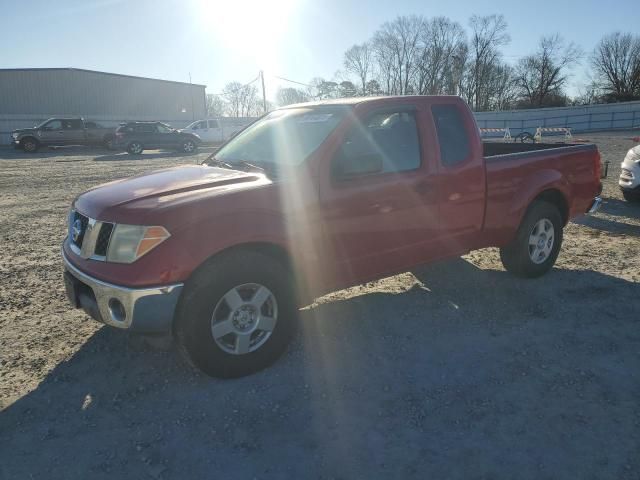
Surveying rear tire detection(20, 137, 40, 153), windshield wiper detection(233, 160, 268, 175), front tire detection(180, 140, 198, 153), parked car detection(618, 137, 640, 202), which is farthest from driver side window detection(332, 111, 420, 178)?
rear tire detection(20, 137, 40, 153)

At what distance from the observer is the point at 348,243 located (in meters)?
3.62

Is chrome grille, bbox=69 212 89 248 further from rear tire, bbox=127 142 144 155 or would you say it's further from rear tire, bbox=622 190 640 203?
rear tire, bbox=127 142 144 155

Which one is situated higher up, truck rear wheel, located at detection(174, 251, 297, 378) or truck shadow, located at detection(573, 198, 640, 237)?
truck rear wheel, located at detection(174, 251, 297, 378)

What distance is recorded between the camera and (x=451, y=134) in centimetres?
432

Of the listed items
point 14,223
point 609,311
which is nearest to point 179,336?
point 609,311

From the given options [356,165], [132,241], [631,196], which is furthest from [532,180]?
[631,196]

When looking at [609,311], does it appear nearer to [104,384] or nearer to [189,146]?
[104,384]

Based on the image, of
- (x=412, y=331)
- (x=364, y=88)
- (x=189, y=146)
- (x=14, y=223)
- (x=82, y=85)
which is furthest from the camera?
(x=364, y=88)

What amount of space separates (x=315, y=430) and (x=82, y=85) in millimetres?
49433

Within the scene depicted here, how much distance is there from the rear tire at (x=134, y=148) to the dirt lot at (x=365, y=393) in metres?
21.3

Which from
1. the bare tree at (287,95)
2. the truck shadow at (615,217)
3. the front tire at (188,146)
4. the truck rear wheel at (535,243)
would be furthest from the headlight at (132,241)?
the bare tree at (287,95)

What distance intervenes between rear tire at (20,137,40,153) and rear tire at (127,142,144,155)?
561 centimetres

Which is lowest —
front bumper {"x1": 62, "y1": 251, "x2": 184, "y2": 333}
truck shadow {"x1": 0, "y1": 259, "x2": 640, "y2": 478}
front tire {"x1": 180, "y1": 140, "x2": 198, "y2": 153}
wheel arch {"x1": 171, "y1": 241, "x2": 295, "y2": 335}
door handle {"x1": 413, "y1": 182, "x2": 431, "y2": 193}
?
truck shadow {"x1": 0, "y1": 259, "x2": 640, "y2": 478}

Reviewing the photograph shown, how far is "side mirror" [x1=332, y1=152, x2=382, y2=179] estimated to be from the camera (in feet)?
11.1
